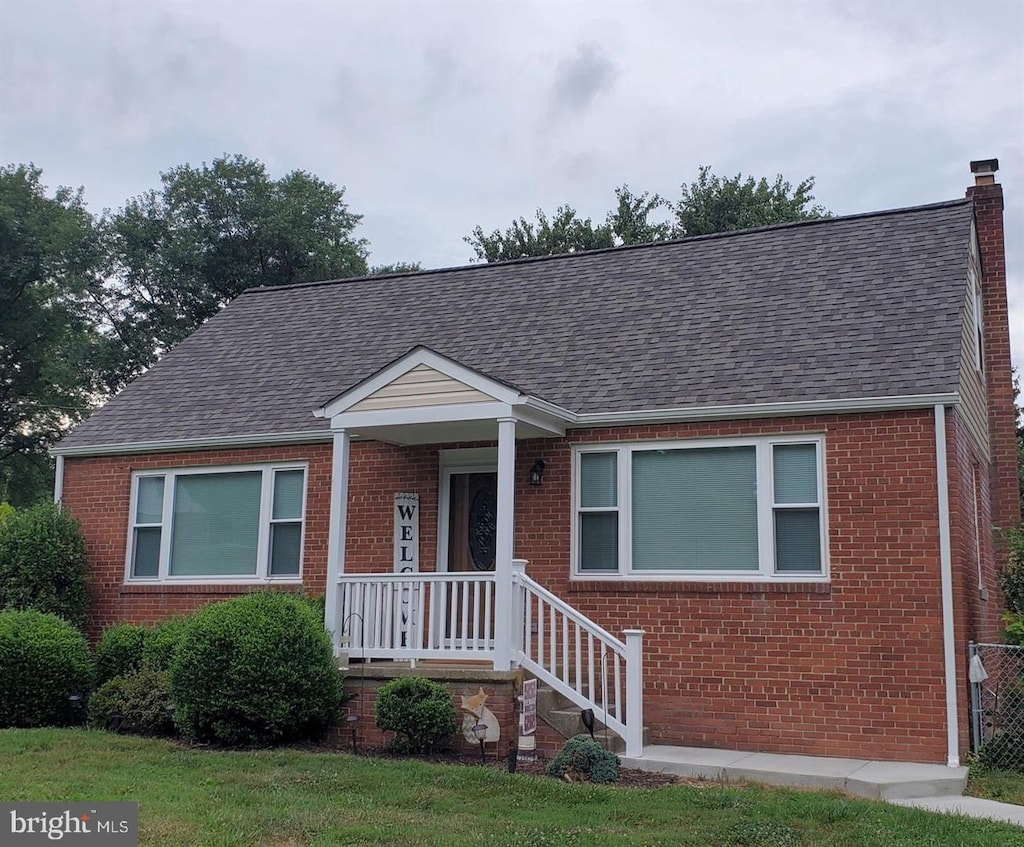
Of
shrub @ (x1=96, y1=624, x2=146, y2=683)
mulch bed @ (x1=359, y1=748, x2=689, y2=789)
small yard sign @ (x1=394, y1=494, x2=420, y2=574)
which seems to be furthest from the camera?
small yard sign @ (x1=394, y1=494, x2=420, y2=574)

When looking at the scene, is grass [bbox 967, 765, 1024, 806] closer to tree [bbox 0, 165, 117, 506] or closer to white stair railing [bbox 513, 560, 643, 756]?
white stair railing [bbox 513, 560, 643, 756]

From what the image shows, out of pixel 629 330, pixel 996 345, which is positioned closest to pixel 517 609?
pixel 629 330

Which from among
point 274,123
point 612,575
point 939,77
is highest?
point 274,123

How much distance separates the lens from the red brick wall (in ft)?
29.9

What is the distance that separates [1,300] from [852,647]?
28784 millimetres

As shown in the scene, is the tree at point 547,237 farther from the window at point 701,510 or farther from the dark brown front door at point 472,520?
the window at point 701,510

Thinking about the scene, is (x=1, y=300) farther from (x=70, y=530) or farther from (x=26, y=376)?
(x=70, y=530)

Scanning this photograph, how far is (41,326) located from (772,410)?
90.7 feet

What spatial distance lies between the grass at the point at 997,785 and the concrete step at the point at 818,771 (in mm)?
125

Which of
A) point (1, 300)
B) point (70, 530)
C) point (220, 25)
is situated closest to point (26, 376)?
point (1, 300)

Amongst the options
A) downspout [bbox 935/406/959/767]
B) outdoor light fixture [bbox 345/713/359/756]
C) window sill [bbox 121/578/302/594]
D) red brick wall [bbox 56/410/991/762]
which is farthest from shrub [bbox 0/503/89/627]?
downspout [bbox 935/406/959/767]

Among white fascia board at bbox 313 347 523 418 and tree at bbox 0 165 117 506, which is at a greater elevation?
tree at bbox 0 165 117 506

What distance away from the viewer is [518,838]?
6062 millimetres

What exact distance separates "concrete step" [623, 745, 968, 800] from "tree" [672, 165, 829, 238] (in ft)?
74.4
